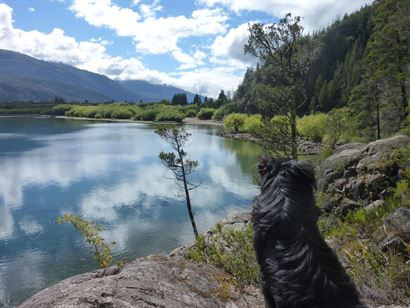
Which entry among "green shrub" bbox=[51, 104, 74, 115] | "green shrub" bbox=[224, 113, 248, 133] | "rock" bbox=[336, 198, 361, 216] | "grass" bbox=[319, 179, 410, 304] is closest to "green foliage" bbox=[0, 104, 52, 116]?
"green shrub" bbox=[51, 104, 74, 115]

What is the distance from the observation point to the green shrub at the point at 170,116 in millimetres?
124069

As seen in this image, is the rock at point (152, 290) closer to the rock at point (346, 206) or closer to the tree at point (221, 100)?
the rock at point (346, 206)

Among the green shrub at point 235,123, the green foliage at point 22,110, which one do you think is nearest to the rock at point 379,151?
the green shrub at point 235,123

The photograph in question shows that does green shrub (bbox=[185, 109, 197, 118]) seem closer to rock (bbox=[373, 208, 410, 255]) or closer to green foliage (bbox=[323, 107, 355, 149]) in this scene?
green foliage (bbox=[323, 107, 355, 149])

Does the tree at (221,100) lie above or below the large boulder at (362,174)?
above

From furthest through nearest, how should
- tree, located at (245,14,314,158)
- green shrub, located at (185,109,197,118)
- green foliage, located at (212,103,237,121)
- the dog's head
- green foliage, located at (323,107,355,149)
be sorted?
green shrub, located at (185,109,197,118)
green foliage, located at (212,103,237,121)
green foliage, located at (323,107,355,149)
tree, located at (245,14,314,158)
the dog's head

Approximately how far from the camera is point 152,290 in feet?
10.9

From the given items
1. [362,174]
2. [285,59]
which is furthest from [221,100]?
[362,174]

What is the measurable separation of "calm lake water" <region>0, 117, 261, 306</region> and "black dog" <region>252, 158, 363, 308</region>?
9.73m

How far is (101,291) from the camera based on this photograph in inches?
121

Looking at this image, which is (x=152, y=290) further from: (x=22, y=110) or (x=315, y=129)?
(x=22, y=110)

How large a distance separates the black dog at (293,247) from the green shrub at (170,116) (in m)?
122

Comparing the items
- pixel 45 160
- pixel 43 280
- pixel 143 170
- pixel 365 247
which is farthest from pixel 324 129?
pixel 365 247

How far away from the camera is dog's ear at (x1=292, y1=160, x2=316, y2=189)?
2.67 meters
